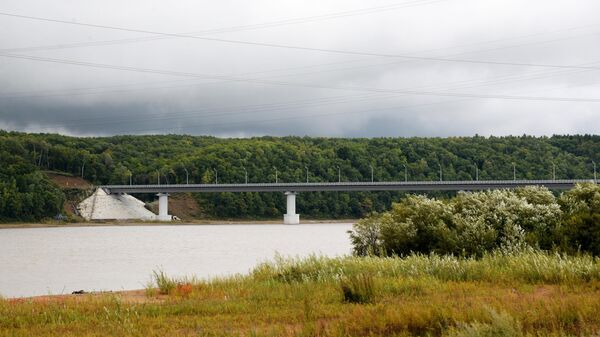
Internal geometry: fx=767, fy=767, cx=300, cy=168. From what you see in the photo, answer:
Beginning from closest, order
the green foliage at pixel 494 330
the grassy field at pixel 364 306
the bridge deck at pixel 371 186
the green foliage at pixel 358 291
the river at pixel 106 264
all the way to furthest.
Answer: the green foliage at pixel 494 330, the grassy field at pixel 364 306, the green foliage at pixel 358 291, the river at pixel 106 264, the bridge deck at pixel 371 186

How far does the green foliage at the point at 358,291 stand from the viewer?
17.5m

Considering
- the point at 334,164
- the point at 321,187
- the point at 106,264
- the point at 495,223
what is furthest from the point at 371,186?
the point at 495,223

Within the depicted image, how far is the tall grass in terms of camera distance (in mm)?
20217

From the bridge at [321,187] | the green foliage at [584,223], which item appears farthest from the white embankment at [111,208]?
the green foliage at [584,223]

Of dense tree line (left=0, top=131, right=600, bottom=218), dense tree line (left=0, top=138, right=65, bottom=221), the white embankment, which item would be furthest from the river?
dense tree line (left=0, top=131, right=600, bottom=218)

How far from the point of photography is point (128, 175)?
192875mm

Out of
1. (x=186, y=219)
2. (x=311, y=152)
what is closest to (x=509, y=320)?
(x=186, y=219)

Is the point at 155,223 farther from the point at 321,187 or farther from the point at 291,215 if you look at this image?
the point at 321,187

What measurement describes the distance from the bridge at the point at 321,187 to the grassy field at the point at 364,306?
116m

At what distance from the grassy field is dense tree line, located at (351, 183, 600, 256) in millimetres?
6890

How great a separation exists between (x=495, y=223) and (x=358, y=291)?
1696 cm

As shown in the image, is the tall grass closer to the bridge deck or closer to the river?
the river

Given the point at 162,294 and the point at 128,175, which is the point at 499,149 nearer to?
the point at 128,175

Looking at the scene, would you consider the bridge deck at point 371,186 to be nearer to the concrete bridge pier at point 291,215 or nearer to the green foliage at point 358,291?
the concrete bridge pier at point 291,215
